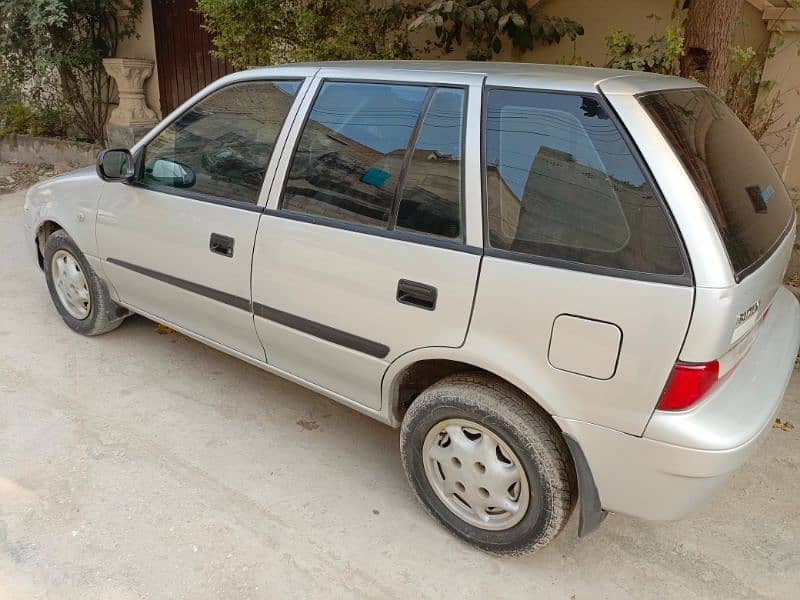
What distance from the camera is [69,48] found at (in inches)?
315

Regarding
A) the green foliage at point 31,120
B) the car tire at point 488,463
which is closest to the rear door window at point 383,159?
the car tire at point 488,463

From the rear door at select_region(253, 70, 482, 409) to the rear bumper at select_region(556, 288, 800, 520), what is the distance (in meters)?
0.63

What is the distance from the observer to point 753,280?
1.95 m

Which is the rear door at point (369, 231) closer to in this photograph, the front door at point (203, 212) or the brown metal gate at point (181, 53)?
the front door at point (203, 212)

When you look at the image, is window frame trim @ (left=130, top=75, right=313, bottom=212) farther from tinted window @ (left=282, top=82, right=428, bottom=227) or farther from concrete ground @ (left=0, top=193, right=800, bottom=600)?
concrete ground @ (left=0, top=193, right=800, bottom=600)

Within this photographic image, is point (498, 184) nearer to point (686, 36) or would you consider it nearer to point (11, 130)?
point (686, 36)

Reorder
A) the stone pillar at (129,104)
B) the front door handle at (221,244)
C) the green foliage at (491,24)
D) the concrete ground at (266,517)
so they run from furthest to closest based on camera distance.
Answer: the stone pillar at (129,104), the green foliage at (491,24), the front door handle at (221,244), the concrete ground at (266,517)

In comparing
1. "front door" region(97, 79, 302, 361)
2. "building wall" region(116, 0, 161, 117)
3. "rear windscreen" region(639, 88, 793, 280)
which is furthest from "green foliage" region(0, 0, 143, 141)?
"rear windscreen" region(639, 88, 793, 280)

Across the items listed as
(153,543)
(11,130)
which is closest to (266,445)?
(153,543)

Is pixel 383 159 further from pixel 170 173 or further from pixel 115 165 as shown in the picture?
pixel 115 165

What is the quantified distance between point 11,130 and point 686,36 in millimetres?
8854

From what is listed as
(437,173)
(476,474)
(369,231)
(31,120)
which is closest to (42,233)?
(369,231)

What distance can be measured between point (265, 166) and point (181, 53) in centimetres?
625

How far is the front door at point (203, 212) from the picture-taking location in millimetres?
2824
